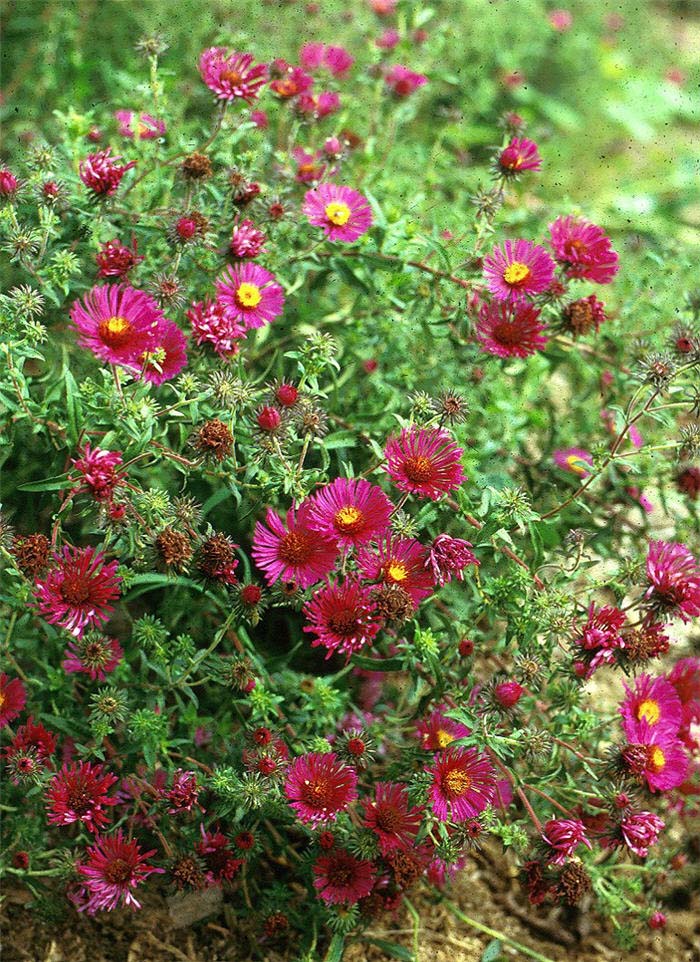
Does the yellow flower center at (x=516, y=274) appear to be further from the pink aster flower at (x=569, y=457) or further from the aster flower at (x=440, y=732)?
the aster flower at (x=440, y=732)

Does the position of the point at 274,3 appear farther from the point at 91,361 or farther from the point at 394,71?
the point at 91,361

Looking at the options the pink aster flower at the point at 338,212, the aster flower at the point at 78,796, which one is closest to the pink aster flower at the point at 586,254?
the pink aster flower at the point at 338,212

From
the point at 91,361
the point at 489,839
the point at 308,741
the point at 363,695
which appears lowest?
the point at 489,839

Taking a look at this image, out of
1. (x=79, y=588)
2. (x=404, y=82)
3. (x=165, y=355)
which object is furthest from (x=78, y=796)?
(x=404, y=82)

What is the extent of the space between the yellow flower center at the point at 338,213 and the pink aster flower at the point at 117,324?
1.31ft

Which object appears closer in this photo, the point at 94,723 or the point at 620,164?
the point at 94,723

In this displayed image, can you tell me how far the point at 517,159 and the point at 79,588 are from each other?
1060mm

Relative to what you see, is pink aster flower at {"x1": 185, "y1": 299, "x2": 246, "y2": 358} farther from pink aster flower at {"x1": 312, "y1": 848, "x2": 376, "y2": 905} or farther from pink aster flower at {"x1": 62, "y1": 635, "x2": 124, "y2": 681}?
pink aster flower at {"x1": 312, "y1": 848, "x2": 376, "y2": 905}

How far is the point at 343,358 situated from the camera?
2.10 metres

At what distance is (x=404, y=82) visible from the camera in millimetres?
2434

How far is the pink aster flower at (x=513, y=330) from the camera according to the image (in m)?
1.75

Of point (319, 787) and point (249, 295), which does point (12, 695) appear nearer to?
point (319, 787)

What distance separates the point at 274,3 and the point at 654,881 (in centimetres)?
263

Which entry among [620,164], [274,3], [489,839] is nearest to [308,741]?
[489,839]
